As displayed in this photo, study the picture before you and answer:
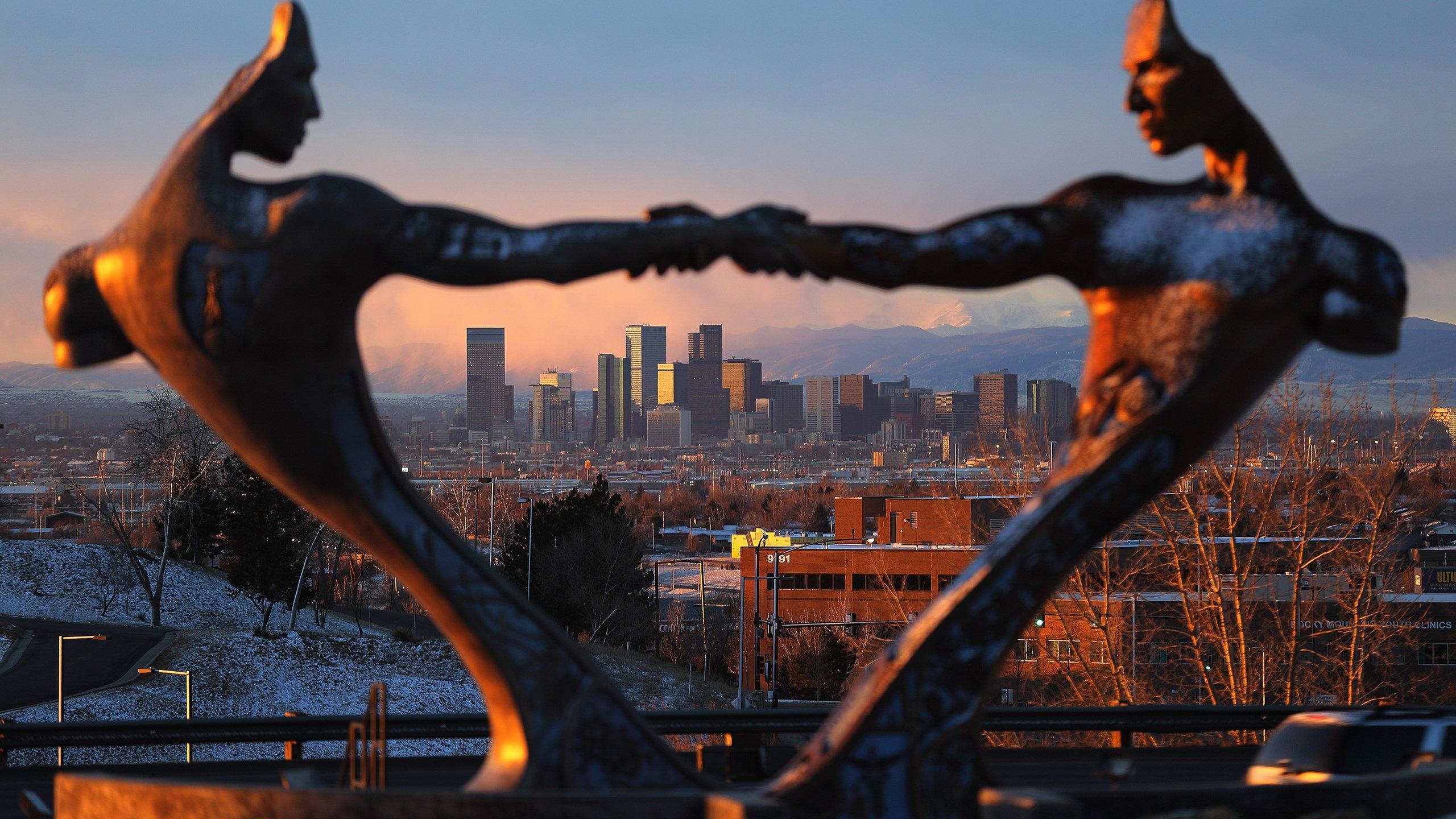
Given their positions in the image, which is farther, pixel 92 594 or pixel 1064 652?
pixel 92 594

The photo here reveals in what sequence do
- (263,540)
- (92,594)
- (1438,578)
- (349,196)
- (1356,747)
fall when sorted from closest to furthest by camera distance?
(349,196), (1356,747), (263,540), (92,594), (1438,578)

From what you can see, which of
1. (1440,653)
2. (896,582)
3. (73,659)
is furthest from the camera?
(896,582)

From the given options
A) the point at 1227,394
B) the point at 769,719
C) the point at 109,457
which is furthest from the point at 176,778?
the point at 109,457

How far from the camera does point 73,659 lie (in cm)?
4681

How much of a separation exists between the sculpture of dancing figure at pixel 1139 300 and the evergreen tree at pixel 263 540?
5084cm

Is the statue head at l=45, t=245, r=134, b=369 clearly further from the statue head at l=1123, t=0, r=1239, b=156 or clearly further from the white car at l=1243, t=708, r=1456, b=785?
the white car at l=1243, t=708, r=1456, b=785

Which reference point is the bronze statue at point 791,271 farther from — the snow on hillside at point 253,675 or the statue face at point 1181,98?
the snow on hillside at point 253,675

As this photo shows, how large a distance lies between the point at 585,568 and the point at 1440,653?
3313 centimetres

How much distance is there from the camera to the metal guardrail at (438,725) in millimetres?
12055

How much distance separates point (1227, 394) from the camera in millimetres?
6516

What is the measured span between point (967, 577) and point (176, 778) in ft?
32.1

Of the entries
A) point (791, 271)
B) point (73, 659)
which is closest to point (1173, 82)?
point (791, 271)

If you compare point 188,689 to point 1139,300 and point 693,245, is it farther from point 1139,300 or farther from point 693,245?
point 1139,300

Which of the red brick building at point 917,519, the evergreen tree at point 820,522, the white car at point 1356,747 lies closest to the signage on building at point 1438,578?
the red brick building at point 917,519
